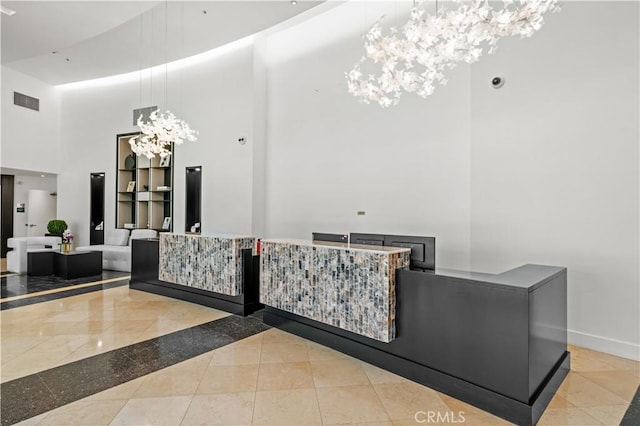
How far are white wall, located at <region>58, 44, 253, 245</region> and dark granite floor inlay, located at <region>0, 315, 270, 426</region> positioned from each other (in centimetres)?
307

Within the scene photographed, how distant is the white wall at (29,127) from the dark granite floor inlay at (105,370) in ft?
25.5

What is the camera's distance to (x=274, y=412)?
227cm

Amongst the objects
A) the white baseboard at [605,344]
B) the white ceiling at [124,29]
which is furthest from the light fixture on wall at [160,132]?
the white baseboard at [605,344]

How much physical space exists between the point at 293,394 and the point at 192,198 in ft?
19.5

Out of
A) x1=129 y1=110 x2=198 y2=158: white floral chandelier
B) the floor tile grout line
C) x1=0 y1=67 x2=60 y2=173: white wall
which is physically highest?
x1=0 y1=67 x2=60 y2=173: white wall

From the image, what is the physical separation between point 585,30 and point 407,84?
209 centimetres

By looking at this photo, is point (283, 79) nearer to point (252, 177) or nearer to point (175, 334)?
point (252, 177)

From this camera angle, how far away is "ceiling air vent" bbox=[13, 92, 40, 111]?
820 centimetres

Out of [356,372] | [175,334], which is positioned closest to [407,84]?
[356,372]

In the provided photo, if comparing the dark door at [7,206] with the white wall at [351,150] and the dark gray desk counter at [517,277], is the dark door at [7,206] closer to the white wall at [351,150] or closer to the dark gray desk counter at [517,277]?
the white wall at [351,150]

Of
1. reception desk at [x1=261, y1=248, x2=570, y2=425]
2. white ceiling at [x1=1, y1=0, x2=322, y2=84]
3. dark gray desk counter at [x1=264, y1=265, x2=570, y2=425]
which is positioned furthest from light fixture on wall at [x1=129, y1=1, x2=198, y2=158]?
dark gray desk counter at [x1=264, y1=265, x2=570, y2=425]

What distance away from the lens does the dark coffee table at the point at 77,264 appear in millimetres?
6438

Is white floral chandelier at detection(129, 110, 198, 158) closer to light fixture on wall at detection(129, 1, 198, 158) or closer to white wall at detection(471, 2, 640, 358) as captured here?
light fixture on wall at detection(129, 1, 198, 158)

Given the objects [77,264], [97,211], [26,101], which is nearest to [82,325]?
[77,264]
